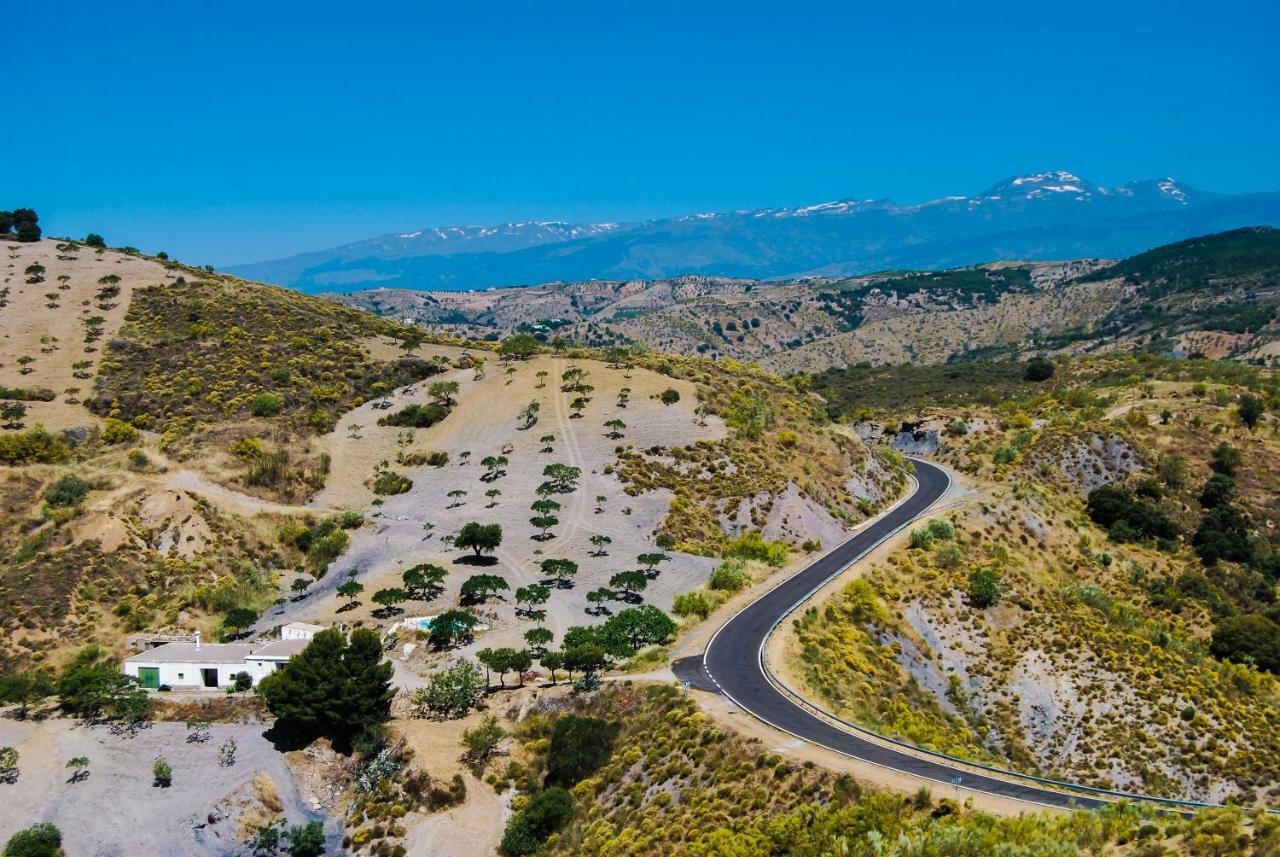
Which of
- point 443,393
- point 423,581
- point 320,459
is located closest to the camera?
point 423,581

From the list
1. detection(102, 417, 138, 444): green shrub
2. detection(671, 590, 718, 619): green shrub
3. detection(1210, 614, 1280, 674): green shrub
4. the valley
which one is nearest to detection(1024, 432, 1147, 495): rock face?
the valley

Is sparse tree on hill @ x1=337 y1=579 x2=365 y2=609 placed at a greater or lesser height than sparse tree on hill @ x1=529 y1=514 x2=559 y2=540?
lesser

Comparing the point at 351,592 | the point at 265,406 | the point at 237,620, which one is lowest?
the point at 237,620

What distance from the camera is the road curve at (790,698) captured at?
23.2 metres

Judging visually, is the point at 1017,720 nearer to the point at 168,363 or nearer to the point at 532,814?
the point at 532,814

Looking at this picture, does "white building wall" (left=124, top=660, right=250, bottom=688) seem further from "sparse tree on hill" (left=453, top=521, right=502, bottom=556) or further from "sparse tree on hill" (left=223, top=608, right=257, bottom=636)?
"sparse tree on hill" (left=453, top=521, right=502, bottom=556)

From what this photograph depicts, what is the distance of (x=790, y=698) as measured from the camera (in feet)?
102

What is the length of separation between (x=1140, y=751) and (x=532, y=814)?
85.3 ft

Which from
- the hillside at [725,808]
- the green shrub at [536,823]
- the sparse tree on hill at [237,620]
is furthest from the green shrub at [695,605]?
the sparse tree on hill at [237,620]

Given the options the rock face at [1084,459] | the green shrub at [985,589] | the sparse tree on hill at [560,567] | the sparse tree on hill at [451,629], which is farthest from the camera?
the rock face at [1084,459]

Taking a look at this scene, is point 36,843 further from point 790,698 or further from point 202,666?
point 790,698

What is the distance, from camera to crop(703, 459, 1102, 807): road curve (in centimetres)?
2320

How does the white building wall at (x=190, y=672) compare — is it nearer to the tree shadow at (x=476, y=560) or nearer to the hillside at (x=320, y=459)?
the hillside at (x=320, y=459)

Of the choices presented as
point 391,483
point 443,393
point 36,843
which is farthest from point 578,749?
point 443,393
